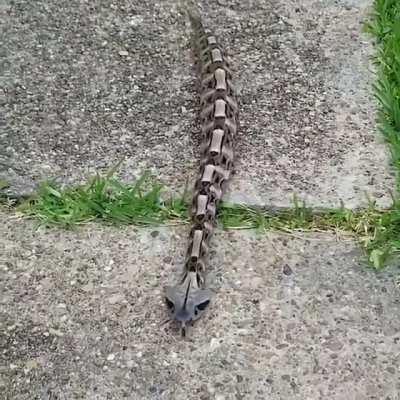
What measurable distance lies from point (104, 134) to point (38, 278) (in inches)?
40.6

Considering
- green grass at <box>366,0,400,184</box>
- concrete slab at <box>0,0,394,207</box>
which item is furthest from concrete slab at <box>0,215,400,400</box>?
green grass at <box>366,0,400,184</box>

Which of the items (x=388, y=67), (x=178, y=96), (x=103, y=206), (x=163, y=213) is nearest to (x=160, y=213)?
(x=163, y=213)

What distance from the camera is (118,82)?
5207mm

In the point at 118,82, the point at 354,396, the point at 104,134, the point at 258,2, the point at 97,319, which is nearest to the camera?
the point at 354,396

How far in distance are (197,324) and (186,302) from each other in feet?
0.41

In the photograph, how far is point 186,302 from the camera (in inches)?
155

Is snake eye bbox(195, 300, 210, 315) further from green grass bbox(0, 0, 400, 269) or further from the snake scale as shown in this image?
green grass bbox(0, 0, 400, 269)

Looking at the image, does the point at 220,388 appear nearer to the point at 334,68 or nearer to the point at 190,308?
the point at 190,308

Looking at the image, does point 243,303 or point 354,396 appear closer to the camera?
point 354,396

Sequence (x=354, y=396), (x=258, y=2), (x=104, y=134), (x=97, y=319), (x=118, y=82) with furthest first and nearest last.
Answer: (x=258, y=2) → (x=118, y=82) → (x=104, y=134) → (x=97, y=319) → (x=354, y=396)

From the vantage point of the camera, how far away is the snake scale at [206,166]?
398cm

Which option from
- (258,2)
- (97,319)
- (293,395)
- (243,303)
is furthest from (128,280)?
(258,2)

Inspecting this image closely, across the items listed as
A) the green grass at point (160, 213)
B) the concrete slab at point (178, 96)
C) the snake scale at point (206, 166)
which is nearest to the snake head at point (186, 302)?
the snake scale at point (206, 166)

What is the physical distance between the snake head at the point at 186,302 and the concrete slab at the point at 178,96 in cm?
70
